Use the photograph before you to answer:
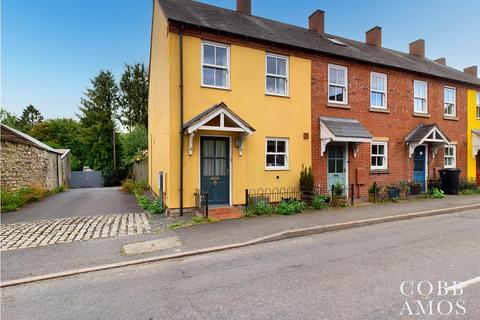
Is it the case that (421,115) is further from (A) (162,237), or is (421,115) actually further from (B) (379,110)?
(A) (162,237)

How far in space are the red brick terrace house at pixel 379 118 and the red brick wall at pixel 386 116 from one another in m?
0.04

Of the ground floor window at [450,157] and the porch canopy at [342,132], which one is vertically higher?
the porch canopy at [342,132]

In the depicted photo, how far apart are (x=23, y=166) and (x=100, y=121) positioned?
27322 mm

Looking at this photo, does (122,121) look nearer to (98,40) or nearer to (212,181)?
(98,40)

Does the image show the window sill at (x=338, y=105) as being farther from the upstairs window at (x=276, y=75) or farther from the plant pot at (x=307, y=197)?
the plant pot at (x=307, y=197)

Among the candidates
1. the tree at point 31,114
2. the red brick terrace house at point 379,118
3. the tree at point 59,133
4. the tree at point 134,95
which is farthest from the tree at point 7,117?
the red brick terrace house at point 379,118

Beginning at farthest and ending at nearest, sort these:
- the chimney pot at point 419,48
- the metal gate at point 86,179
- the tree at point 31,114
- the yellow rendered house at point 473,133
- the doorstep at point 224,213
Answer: the tree at point 31,114 → the metal gate at point 86,179 → the chimney pot at point 419,48 → the yellow rendered house at point 473,133 → the doorstep at point 224,213

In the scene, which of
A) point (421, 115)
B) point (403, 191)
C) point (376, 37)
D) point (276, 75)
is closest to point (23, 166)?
point (276, 75)

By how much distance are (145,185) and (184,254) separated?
1406cm

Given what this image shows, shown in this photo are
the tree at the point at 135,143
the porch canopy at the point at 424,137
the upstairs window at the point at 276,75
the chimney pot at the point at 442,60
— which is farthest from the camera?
the tree at the point at 135,143

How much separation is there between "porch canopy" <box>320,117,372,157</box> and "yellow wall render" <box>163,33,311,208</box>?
24.3 inches

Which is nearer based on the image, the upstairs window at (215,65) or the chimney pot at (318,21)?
the upstairs window at (215,65)

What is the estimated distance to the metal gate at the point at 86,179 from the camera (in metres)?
35.0

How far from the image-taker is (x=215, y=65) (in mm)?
9953
